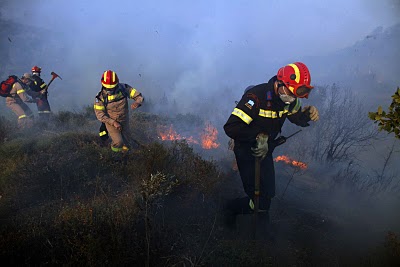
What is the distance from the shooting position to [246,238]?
3.81 metres

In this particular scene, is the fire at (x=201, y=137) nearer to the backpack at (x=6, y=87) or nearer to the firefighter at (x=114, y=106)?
the firefighter at (x=114, y=106)

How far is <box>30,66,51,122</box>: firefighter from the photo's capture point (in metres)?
8.59

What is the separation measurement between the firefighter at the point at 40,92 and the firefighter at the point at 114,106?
4113mm

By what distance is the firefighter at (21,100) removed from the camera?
26.3 feet

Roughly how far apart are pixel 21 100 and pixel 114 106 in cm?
435

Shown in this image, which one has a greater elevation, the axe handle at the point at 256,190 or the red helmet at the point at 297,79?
the red helmet at the point at 297,79

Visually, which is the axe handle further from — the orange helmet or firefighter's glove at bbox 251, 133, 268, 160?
the orange helmet

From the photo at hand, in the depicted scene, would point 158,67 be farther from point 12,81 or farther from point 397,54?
point 397,54

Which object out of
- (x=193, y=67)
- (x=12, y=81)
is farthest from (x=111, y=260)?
(x=193, y=67)

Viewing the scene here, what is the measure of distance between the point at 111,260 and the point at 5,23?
83.8 feet

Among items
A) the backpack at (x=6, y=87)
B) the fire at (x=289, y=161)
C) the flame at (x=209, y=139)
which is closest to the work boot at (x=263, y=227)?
the fire at (x=289, y=161)

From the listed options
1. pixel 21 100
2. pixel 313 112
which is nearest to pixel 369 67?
pixel 313 112

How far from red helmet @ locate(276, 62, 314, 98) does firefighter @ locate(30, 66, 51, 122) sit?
799 cm

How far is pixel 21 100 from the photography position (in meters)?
8.34
